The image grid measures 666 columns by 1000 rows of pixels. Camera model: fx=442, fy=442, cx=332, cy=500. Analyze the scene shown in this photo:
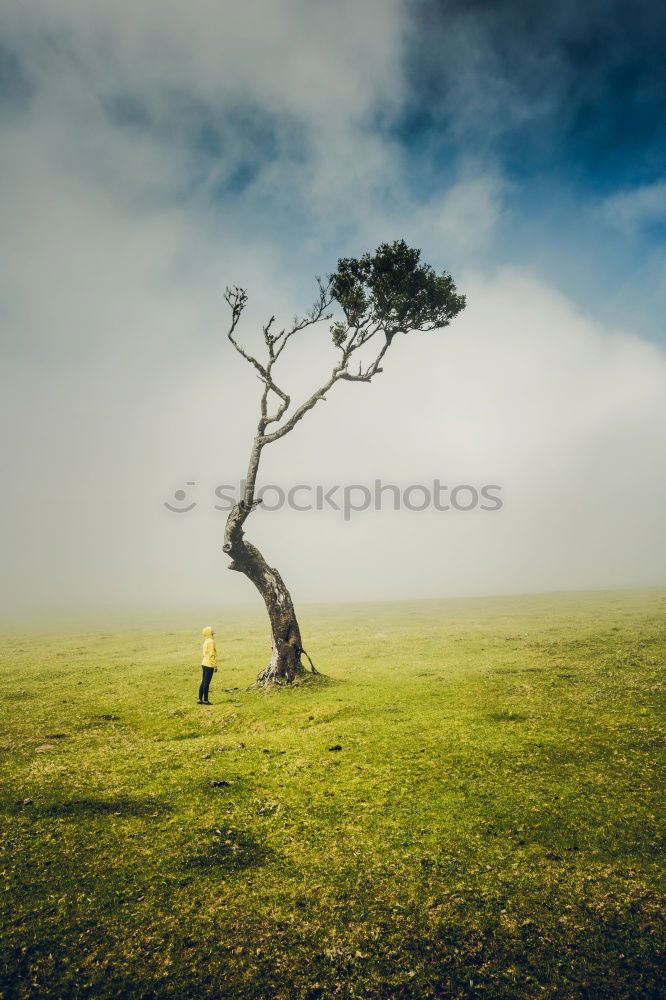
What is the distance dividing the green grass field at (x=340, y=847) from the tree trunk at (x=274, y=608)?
261cm

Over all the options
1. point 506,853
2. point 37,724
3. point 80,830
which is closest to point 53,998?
point 80,830

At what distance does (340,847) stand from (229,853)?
2.13 metres

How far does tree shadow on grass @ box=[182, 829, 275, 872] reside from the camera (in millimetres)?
8109

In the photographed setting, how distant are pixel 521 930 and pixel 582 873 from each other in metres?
1.74

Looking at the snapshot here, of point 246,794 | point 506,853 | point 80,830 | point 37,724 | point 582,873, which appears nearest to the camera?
point 582,873

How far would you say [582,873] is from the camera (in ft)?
24.4

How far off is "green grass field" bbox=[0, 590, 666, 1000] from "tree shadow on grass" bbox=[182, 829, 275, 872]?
41 mm

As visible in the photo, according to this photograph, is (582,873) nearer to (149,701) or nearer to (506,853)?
(506,853)

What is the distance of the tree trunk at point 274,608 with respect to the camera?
21.1 m

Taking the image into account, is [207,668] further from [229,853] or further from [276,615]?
[229,853]

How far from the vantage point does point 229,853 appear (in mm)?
8461

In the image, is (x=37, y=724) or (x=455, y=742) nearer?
(x=455, y=742)

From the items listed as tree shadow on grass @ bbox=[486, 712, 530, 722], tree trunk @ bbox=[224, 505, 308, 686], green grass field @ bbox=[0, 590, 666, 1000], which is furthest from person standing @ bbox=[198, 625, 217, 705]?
tree shadow on grass @ bbox=[486, 712, 530, 722]

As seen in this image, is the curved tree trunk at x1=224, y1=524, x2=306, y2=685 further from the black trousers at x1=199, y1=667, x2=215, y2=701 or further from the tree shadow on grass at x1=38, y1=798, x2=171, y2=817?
the tree shadow on grass at x1=38, y1=798, x2=171, y2=817
